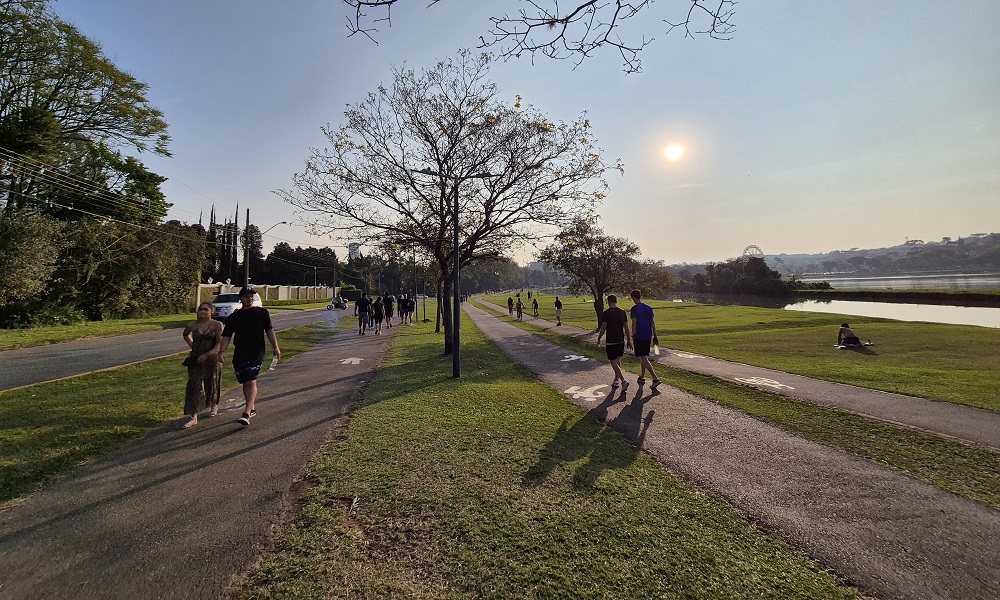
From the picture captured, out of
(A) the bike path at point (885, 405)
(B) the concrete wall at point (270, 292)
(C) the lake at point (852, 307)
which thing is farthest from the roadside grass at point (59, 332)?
(C) the lake at point (852, 307)

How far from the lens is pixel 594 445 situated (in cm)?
495

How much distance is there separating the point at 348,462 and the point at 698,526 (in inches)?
131

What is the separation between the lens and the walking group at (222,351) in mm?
5770

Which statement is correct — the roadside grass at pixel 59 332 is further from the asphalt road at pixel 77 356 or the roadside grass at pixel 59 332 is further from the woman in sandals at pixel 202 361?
the woman in sandals at pixel 202 361

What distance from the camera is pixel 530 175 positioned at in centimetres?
1293

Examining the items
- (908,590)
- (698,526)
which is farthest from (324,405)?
(908,590)

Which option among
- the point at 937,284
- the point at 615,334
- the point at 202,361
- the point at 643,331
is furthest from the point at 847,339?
the point at 937,284

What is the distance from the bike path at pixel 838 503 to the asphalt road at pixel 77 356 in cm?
1127

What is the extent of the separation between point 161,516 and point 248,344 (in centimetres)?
280

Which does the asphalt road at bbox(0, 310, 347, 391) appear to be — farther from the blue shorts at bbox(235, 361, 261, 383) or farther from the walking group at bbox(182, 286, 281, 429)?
the blue shorts at bbox(235, 361, 261, 383)

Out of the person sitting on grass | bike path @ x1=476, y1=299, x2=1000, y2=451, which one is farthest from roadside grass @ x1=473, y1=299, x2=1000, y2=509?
the person sitting on grass

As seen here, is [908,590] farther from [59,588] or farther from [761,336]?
[761,336]

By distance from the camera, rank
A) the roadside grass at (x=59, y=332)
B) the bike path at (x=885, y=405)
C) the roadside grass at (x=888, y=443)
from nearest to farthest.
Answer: the roadside grass at (x=888, y=443) → the bike path at (x=885, y=405) → the roadside grass at (x=59, y=332)

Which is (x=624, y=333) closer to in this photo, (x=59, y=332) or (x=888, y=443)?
(x=888, y=443)
